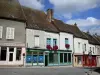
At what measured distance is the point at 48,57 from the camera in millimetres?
37938

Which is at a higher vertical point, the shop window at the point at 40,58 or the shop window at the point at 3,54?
the shop window at the point at 3,54

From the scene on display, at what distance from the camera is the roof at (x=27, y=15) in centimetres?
3328

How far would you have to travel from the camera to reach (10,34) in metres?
32.6

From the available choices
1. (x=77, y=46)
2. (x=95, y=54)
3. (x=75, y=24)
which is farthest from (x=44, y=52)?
(x=95, y=54)

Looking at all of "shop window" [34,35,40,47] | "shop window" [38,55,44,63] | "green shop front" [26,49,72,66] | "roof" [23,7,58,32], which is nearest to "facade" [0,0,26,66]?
"green shop front" [26,49,72,66]

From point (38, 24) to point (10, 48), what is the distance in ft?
24.5

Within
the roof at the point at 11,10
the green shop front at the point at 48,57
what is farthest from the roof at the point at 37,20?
the green shop front at the point at 48,57

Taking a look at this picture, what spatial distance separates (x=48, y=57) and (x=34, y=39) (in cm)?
445

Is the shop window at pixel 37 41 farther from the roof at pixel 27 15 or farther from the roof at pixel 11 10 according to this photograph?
the roof at pixel 11 10

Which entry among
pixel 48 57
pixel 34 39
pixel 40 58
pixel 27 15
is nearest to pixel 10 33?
pixel 34 39

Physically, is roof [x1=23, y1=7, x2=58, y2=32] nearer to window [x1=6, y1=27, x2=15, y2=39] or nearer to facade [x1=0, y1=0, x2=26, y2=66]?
facade [x1=0, y1=0, x2=26, y2=66]

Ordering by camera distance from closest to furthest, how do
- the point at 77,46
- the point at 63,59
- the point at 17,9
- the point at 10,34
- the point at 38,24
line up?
the point at 10,34
the point at 17,9
the point at 38,24
the point at 63,59
the point at 77,46

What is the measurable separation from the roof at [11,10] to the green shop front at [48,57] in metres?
5.85

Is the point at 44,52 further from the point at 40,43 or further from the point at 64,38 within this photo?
the point at 64,38
